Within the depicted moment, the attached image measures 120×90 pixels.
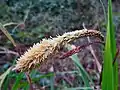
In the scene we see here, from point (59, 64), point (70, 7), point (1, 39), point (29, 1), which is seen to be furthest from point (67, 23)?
point (59, 64)

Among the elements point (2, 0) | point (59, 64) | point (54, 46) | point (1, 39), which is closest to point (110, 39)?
point (54, 46)

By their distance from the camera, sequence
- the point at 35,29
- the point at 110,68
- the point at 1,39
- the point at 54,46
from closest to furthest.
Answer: the point at 54,46
the point at 110,68
the point at 1,39
the point at 35,29

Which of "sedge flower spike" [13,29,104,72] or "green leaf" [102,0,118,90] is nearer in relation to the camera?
"sedge flower spike" [13,29,104,72]

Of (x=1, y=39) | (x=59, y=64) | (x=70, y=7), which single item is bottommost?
(x=59, y=64)

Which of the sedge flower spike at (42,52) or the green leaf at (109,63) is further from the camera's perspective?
the green leaf at (109,63)

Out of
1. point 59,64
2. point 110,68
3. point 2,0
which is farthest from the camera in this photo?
point 2,0

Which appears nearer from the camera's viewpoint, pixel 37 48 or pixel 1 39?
pixel 37 48

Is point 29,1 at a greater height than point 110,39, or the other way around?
point 29,1

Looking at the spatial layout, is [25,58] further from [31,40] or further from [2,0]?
[2,0]

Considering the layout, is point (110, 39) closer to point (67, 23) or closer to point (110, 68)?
point (110, 68)

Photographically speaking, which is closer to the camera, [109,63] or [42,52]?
[42,52]
